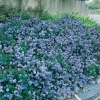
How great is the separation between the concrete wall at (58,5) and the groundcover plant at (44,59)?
7.24 ft

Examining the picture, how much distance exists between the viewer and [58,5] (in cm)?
1298

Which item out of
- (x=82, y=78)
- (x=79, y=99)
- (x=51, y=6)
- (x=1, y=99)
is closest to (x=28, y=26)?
(x=82, y=78)

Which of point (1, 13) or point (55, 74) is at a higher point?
point (1, 13)

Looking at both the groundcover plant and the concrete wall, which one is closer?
the groundcover plant

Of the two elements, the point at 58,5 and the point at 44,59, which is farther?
the point at 58,5

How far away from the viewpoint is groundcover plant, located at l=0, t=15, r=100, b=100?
17.2 ft

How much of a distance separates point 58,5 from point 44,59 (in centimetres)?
696

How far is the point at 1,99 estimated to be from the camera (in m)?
4.90

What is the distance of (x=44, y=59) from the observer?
20.5 feet

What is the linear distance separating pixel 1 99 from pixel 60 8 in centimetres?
867

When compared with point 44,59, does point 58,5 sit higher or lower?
higher

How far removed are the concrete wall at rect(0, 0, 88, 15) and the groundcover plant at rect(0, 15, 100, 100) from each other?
2208 mm

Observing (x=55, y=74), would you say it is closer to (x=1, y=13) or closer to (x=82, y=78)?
(x=82, y=78)

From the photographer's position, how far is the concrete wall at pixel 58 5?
10530 millimetres
